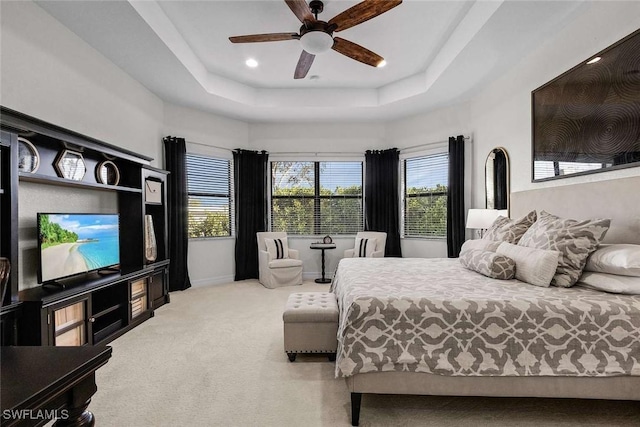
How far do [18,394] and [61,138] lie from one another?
A: 2565 millimetres

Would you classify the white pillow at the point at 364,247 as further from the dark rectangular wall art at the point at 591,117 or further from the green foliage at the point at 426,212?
the dark rectangular wall art at the point at 591,117

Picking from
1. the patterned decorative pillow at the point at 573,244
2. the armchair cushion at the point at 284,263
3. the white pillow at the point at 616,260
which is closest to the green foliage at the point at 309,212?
the armchair cushion at the point at 284,263

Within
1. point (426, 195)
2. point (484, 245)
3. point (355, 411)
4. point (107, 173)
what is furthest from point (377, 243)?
point (107, 173)

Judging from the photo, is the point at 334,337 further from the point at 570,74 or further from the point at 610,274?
the point at 570,74

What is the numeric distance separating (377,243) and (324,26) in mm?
3497

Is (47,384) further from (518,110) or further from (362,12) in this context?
(518,110)

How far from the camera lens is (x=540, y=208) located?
311cm

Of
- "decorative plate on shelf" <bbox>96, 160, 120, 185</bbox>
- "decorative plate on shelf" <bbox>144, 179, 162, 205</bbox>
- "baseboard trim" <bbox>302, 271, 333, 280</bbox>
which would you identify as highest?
"decorative plate on shelf" <bbox>96, 160, 120, 185</bbox>

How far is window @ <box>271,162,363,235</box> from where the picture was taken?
599 centimetres

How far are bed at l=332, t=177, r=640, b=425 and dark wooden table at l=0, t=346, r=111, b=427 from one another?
4.07 ft

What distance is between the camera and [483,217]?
3861mm

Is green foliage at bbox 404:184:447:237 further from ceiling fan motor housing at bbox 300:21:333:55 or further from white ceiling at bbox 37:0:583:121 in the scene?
ceiling fan motor housing at bbox 300:21:333:55

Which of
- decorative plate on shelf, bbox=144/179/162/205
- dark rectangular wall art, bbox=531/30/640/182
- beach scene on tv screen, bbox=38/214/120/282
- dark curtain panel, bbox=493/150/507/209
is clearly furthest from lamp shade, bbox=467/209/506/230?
beach scene on tv screen, bbox=38/214/120/282

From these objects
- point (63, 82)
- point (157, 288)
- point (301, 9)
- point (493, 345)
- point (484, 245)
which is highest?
point (301, 9)
